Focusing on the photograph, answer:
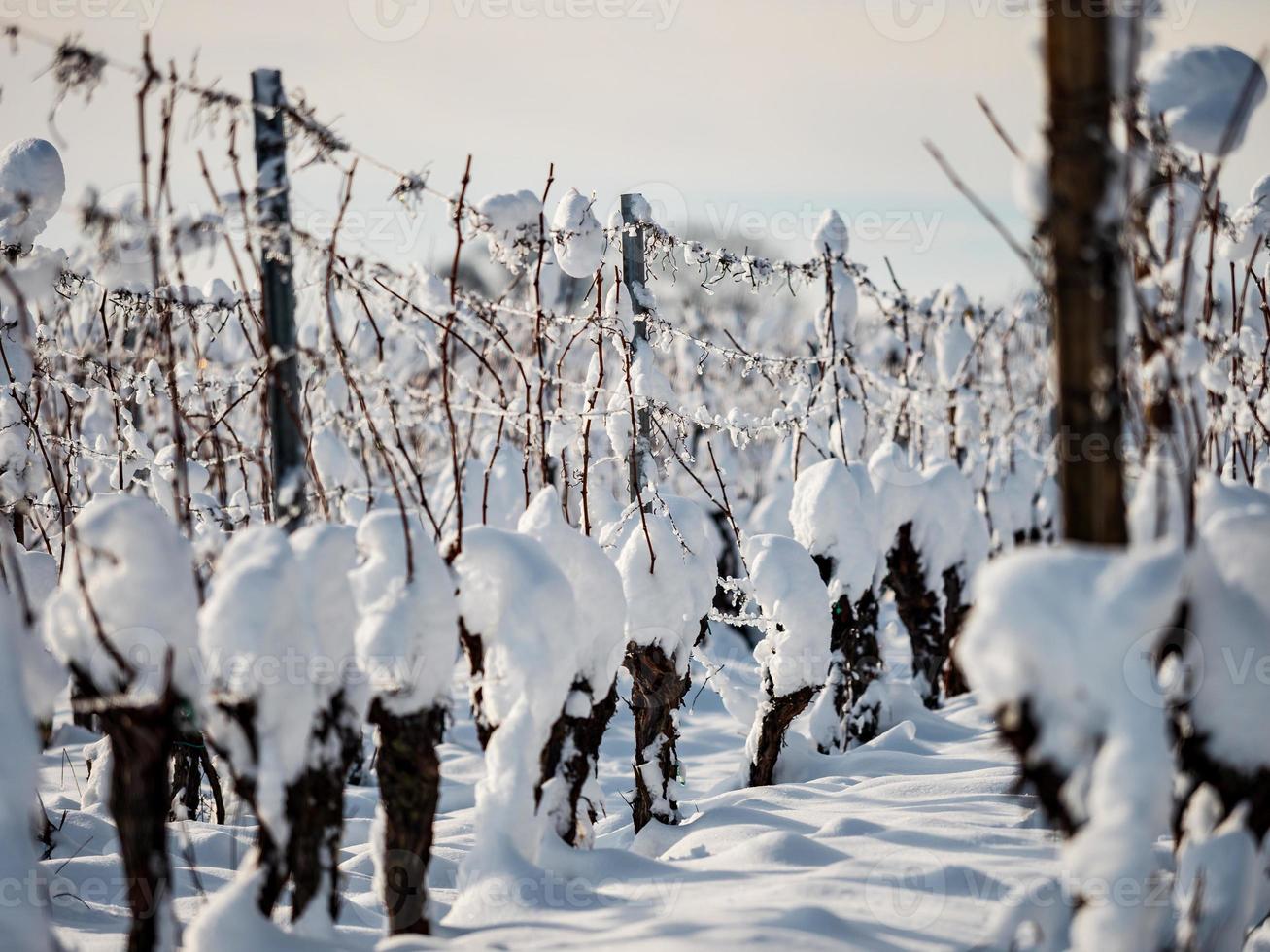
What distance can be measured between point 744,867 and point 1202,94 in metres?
2.87

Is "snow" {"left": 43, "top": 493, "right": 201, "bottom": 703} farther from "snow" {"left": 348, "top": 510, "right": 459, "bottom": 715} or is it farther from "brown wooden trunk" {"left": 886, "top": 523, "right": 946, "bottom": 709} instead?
"brown wooden trunk" {"left": 886, "top": 523, "right": 946, "bottom": 709}

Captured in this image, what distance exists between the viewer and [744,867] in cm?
376

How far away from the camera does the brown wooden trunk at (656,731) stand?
5023 millimetres

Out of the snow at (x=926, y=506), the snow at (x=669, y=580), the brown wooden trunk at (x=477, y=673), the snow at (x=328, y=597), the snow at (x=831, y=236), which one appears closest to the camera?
the snow at (x=328, y=597)

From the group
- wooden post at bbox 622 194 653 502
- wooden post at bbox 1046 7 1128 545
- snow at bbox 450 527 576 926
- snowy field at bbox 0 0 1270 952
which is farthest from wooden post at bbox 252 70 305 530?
wooden post at bbox 622 194 653 502

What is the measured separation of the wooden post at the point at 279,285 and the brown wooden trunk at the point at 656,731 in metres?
2.32

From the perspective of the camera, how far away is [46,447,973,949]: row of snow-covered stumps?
2.65 metres

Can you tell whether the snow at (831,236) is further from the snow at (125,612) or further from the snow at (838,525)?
the snow at (125,612)

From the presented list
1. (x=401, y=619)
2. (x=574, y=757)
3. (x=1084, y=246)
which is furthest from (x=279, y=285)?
(x=1084, y=246)

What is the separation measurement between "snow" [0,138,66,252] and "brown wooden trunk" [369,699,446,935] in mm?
2510

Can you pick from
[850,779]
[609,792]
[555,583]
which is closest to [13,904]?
[555,583]

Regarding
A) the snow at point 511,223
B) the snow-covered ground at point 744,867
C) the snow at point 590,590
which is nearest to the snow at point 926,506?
the snow-covered ground at point 744,867

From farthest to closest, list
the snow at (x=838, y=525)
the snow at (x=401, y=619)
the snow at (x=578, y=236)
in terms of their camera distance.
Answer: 1. the snow at (x=838, y=525)
2. the snow at (x=578, y=236)
3. the snow at (x=401, y=619)

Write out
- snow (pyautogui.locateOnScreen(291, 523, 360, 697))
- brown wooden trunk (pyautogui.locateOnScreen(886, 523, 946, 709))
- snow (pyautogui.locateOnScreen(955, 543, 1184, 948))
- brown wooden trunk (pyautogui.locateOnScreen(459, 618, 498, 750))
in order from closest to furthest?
1. snow (pyautogui.locateOnScreen(955, 543, 1184, 948))
2. snow (pyautogui.locateOnScreen(291, 523, 360, 697))
3. brown wooden trunk (pyautogui.locateOnScreen(459, 618, 498, 750))
4. brown wooden trunk (pyautogui.locateOnScreen(886, 523, 946, 709))
